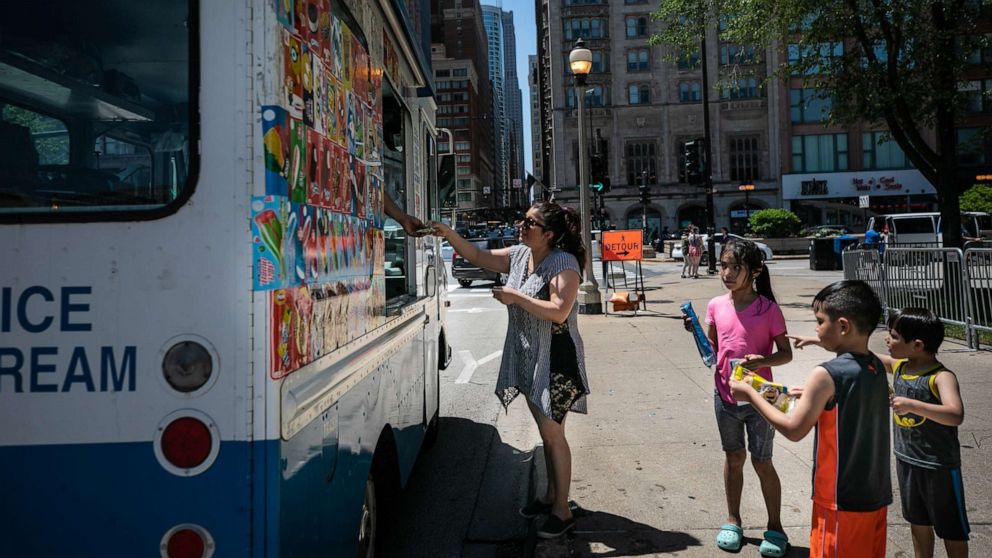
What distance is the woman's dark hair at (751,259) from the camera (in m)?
3.79

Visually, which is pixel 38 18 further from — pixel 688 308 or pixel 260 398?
pixel 688 308

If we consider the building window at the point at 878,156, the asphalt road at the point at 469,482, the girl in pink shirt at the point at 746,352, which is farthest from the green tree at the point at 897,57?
the building window at the point at 878,156

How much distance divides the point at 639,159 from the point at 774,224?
99.6 ft

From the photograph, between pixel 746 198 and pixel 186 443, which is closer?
pixel 186 443

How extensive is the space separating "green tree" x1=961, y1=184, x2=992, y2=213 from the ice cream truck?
4217 centimetres

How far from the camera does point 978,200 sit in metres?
37.3

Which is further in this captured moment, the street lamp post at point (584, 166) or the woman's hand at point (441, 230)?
the street lamp post at point (584, 166)

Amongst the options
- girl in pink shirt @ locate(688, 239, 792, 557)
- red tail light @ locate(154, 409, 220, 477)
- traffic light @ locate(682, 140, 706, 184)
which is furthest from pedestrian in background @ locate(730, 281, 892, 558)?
traffic light @ locate(682, 140, 706, 184)

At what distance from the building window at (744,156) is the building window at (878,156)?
8.80 metres

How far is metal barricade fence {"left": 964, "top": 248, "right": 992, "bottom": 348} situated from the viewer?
9.47m

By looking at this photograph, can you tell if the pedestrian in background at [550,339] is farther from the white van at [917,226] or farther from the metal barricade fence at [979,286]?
the white van at [917,226]

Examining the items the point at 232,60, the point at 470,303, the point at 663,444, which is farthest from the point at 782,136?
the point at 232,60

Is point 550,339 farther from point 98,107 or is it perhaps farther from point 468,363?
point 468,363

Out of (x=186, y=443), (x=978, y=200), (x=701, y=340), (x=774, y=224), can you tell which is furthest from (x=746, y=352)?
(x=978, y=200)
